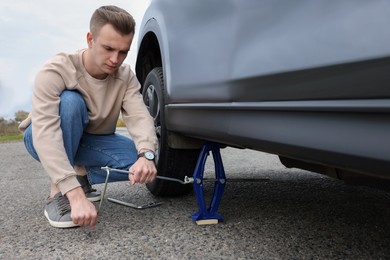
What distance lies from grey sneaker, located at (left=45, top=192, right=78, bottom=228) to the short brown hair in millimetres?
703

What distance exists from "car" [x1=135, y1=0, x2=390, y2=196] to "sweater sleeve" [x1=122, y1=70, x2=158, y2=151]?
0.12 m

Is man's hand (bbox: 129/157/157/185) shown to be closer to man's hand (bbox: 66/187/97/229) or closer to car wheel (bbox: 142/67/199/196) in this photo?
man's hand (bbox: 66/187/97/229)

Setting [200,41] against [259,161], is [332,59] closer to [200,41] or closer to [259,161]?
[200,41]

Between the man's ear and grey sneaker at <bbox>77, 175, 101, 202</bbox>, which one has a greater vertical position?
the man's ear

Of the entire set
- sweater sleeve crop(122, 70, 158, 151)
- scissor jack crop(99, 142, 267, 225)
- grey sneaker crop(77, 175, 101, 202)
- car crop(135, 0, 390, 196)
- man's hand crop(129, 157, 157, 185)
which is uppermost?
car crop(135, 0, 390, 196)

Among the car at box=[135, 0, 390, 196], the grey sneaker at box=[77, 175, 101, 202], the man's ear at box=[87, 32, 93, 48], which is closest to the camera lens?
the car at box=[135, 0, 390, 196]

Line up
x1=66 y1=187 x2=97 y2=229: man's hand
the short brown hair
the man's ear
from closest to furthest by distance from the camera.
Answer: x1=66 y1=187 x2=97 y2=229: man's hand, the short brown hair, the man's ear

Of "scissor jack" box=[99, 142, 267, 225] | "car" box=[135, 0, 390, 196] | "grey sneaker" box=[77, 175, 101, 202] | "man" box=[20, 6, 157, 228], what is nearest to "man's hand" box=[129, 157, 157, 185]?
"man" box=[20, 6, 157, 228]

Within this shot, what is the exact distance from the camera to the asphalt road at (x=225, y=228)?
4.59 feet

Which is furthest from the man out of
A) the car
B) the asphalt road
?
the car

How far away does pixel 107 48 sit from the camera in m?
1.62

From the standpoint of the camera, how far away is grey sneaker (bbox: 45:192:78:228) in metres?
1.64

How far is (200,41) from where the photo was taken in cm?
149

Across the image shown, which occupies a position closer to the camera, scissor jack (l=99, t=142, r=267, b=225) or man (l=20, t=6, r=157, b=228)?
man (l=20, t=6, r=157, b=228)
